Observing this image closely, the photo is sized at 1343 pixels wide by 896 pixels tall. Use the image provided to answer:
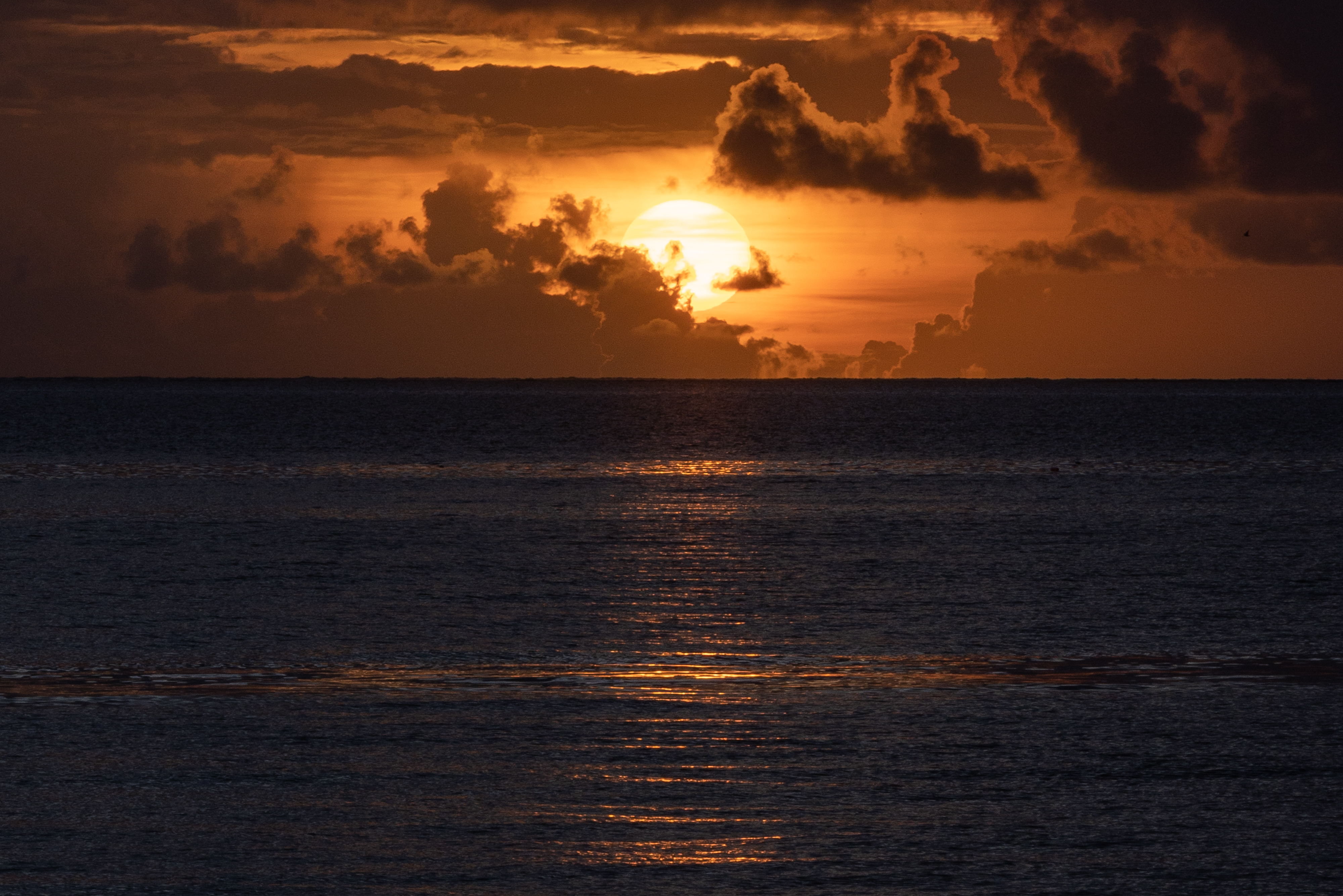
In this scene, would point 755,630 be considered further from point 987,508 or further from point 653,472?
point 653,472

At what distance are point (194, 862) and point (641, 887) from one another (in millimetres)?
3026

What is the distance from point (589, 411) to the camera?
653 ft

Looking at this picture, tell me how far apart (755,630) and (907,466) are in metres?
53.6

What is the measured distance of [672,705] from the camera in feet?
49.4

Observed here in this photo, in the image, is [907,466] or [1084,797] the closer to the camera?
[1084,797]

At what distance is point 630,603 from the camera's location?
77.2 feet

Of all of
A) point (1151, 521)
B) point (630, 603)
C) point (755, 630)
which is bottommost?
point (755, 630)

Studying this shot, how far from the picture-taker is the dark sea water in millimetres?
9852

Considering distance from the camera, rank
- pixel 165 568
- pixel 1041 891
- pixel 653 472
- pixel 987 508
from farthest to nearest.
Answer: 1. pixel 653 472
2. pixel 987 508
3. pixel 165 568
4. pixel 1041 891

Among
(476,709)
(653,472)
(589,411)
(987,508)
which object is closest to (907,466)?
(653,472)

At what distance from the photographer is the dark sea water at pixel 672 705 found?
9.85m

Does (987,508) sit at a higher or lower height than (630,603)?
higher

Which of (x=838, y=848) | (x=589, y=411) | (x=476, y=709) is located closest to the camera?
(x=838, y=848)

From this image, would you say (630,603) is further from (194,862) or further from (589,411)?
(589,411)
